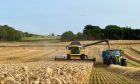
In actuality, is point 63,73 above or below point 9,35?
below

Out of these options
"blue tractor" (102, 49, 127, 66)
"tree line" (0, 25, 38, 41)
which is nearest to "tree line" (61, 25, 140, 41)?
"tree line" (0, 25, 38, 41)

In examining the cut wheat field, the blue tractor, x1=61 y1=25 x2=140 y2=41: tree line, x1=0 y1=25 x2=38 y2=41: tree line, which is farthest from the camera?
x1=0 y1=25 x2=38 y2=41: tree line

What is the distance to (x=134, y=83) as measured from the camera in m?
20.8

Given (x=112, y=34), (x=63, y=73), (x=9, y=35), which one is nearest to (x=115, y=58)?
(x=63, y=73)

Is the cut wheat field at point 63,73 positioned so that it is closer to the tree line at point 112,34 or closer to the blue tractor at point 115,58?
→ the blue tractor at point 115,58

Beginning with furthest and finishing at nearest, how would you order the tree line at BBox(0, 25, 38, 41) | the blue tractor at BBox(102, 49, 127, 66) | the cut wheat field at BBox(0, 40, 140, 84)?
the tree line at BBox(0, 25, 38, 41) → the blue tractor at BBox(102, 49, 127, 66) → the cut wheat field at BBox(0, 40, 140, 84)

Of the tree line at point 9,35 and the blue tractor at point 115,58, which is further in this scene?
the tree line at point 9,35

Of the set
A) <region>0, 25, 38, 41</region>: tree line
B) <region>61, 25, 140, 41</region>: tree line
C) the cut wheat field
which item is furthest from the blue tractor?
<region>0, 25, 38, 41</region>: tree line

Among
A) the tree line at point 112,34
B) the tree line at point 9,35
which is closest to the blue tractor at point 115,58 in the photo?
the tree line at point 112,34

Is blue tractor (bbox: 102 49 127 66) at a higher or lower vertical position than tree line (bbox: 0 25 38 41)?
lower

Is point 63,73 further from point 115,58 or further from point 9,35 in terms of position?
point 9,35

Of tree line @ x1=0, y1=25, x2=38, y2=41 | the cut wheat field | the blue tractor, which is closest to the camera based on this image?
the cut wheat field

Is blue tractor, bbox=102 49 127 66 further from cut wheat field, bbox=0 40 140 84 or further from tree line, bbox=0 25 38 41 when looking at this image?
tree line, bbox=0 25 38 41

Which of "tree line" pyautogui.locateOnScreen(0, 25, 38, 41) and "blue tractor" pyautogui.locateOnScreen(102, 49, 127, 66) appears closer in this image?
"blue tractor" pyautogui.locateOnScreen(102, 49, 127, 66)
